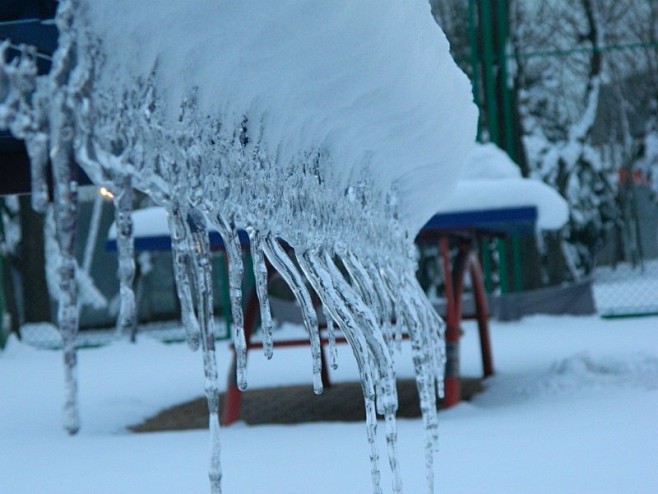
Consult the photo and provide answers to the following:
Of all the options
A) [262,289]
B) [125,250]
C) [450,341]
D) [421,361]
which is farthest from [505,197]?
[125,250]

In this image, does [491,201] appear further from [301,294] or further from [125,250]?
[125,250]

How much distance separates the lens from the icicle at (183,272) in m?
0.71

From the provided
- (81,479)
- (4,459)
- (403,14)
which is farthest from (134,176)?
(4,459)

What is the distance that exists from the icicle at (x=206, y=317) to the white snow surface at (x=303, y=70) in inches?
3.8

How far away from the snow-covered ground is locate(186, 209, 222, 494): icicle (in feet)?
4.37

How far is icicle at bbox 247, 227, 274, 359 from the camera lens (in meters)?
0.87

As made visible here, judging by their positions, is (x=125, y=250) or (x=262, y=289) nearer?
(x=125, y=250)

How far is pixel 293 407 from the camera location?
13.9ft

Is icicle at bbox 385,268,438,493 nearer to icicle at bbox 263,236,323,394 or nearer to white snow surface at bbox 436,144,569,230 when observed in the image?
icicle at bbox 263,236,323,394

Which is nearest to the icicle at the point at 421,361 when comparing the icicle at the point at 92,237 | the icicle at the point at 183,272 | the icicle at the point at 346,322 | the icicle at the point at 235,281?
the icicle at the point at 346,322

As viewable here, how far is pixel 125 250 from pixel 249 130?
33 centimetres

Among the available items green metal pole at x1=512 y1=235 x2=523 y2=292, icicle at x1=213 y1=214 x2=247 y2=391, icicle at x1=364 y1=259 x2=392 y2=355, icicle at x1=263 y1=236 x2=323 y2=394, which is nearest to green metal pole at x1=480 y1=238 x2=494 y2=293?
green metal pole at x1=512 y1=235 x2=523 y2=292

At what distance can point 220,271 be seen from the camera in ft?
30.7

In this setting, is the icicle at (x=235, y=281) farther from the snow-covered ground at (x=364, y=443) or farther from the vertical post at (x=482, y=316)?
the vertical post at (x=482, y=316)
